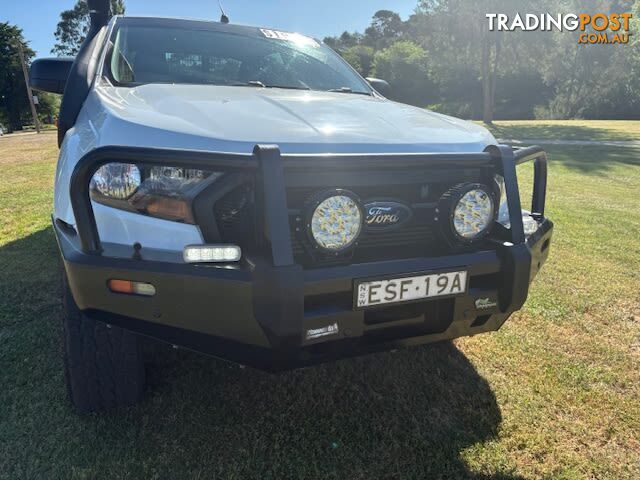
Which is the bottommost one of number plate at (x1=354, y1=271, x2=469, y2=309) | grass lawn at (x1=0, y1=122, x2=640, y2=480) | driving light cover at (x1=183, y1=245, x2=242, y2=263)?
grass lawn at (x1=0, y1=122, x2=640, y2=480)

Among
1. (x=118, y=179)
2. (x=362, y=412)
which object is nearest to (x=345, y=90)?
(x=118, y=179)

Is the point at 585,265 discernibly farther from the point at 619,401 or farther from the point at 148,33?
the point at 148,33

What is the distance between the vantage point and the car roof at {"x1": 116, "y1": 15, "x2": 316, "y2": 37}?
317cm

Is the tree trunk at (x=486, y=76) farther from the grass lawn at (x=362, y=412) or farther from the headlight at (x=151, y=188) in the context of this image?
the headlight at (x=151, y=188)

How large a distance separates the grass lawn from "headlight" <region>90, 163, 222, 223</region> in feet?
3.18

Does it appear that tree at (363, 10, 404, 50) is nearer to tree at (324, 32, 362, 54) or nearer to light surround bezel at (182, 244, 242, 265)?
tree at (324, 32, 362, 54)

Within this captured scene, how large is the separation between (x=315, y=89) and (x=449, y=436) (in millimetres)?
2126

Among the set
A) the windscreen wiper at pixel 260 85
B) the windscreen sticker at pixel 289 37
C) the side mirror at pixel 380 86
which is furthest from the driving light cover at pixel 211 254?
the side mirror at pixel 380 86

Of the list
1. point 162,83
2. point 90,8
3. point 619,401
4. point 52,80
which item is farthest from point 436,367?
point 90,8

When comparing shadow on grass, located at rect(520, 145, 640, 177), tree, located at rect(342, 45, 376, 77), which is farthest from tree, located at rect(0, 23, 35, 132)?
shadow on grass, located at rect(520, 145, 640, 177)

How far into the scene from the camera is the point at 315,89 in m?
3.17

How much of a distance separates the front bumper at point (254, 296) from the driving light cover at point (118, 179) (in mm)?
95

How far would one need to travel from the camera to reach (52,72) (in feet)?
9.87

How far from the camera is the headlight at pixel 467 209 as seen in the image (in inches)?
77.1
